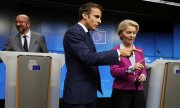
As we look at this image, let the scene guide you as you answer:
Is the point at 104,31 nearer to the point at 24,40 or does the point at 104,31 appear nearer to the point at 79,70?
the point at 24,40

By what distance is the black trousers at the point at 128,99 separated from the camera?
231 cm

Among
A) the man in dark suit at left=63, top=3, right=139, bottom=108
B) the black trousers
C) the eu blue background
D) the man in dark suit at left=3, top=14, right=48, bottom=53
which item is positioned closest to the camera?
the man in dark suit at left=63, top=3, right=139, bottom=108

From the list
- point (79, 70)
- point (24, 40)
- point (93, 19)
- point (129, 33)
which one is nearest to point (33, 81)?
point (79, 70)

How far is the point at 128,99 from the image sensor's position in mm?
2314

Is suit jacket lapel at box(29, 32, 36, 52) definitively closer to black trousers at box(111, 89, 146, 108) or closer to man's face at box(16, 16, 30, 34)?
man's face at box(16, 16, 30, 34)

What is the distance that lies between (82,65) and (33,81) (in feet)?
1.70

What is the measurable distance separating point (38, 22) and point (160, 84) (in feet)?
12.1

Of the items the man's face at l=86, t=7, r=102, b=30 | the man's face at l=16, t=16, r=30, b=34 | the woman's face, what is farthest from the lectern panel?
the man's face at l=16, t=16, r=30, b=34

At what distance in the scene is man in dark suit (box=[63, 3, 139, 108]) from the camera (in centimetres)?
186

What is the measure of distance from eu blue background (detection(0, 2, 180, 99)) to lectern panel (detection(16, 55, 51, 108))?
3047 mm

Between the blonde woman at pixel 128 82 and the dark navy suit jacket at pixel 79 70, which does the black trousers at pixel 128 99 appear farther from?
the dark navy suit jacket at pixel 79 70

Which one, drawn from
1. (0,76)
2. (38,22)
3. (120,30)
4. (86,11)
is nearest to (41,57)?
(86,11)

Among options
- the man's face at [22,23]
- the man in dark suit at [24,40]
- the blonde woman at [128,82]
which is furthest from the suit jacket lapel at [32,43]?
the blonde woman at [128,82]

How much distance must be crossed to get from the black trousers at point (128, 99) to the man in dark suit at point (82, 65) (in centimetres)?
40
